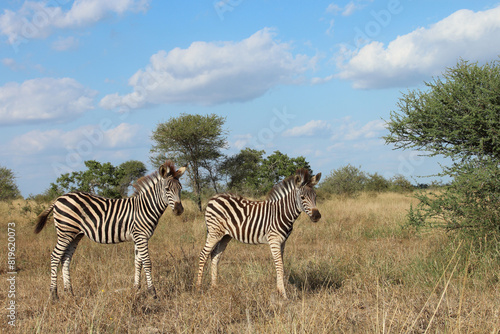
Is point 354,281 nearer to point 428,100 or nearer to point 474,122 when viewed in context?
point 474,122

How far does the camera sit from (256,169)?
2811 centimetres

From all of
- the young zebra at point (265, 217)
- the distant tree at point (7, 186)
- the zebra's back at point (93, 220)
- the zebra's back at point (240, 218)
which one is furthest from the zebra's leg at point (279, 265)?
the distant tree at point (7, 186)

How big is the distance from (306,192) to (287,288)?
1.62 metres

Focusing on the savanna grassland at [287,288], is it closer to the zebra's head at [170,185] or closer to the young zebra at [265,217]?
the young zebra at [265,217]

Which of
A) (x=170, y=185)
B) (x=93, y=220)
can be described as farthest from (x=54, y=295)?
(x=170, y=185)

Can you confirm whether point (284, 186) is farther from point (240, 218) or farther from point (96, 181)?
point (96, 181)

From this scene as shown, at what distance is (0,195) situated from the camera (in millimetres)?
25422

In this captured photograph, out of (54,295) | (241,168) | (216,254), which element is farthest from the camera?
(241,168)

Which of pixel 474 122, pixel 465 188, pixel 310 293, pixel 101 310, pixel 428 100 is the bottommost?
pixel 310 293

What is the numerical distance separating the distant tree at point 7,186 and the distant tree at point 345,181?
22803mm

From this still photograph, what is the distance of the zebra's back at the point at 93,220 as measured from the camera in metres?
6.46

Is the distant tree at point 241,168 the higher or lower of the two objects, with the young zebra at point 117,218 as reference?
higher

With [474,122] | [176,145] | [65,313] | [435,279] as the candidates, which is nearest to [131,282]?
[65,313]

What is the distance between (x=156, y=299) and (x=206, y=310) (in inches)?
47.2
